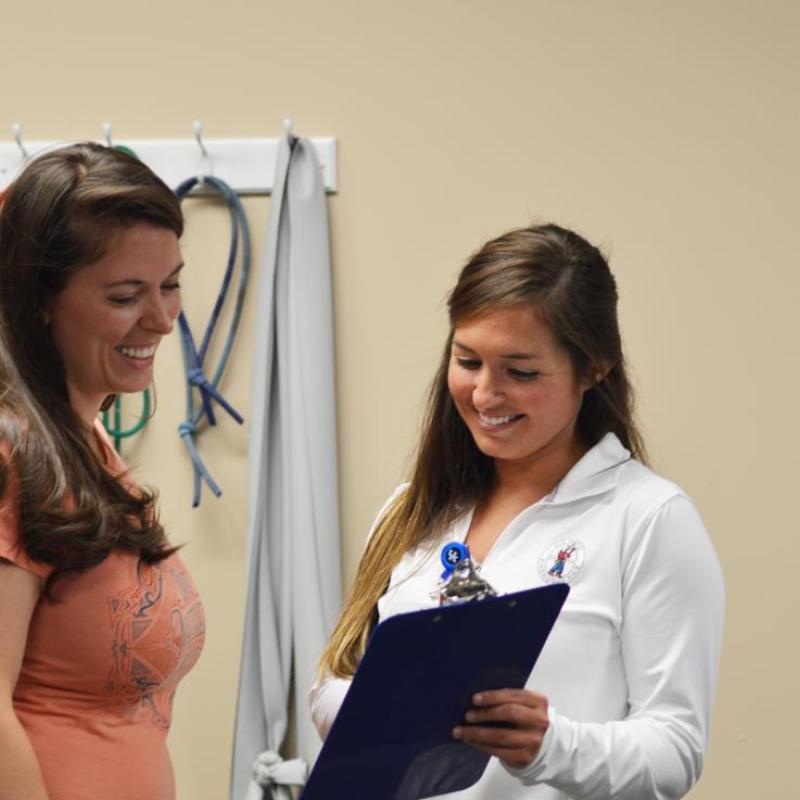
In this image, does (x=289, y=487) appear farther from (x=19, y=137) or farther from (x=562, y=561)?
(x=562, y=561)

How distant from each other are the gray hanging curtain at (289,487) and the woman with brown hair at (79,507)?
41.7 inches

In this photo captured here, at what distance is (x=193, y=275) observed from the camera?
2533 mm

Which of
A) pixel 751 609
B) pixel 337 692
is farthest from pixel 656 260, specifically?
pixel 337 692

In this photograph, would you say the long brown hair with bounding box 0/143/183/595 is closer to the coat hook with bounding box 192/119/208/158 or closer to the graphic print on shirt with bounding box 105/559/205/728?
the graphic print on shirt with bounding box 105/559/205/728

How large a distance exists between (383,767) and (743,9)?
68.9 inches

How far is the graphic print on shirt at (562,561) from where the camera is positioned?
4.61ft

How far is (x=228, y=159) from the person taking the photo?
250 centimetres

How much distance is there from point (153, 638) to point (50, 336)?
1.07ft

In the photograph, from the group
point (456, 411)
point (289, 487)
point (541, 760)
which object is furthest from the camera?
point (289, 487)

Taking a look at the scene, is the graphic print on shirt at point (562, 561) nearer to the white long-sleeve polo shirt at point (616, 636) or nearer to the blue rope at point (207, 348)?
the white long-sleeve polo shirt at point (616, 636)

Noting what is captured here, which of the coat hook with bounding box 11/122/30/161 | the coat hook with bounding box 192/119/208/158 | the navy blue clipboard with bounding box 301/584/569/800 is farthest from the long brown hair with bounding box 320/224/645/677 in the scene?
the coat hook with bounding box 11/122/30/161

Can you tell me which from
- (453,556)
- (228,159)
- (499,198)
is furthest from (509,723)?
(228,159)

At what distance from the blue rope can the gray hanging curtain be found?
0.06m

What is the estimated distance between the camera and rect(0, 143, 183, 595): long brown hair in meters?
1.21
